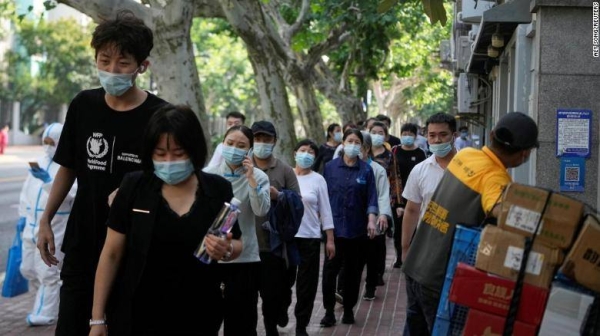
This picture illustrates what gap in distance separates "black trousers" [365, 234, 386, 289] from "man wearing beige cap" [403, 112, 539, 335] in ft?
17.0

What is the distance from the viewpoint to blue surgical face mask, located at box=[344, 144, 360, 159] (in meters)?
10.5

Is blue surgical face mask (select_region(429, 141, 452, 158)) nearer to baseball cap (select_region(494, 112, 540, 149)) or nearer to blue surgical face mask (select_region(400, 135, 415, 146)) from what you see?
baseball cap (select_region(494, 112, 540, 149))

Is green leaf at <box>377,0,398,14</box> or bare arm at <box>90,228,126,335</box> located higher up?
green leaf at <box>377,0,398,14</box>

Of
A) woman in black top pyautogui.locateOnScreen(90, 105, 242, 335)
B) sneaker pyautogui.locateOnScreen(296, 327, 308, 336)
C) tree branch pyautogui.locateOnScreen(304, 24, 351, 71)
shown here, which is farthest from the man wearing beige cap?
tree branch pyautogui.locateOnScreen(304, 24, 351, 71)

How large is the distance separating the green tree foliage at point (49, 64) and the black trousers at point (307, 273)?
190 ft

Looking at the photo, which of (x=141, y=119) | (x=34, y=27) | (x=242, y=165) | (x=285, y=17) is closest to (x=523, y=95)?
(x=242, y=165)

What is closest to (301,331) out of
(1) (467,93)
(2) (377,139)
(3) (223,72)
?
(2) (377,139)

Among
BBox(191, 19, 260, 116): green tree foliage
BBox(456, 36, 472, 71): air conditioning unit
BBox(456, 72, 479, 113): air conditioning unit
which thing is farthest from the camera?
BBox(191, 19, 260, 116): green tree foliage

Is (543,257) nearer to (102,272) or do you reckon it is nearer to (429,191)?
(102,272)

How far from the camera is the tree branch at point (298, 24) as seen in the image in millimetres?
25483

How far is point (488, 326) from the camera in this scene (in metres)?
4.54

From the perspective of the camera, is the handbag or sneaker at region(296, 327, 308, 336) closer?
sneaker at region(296, 327, 308, 336)

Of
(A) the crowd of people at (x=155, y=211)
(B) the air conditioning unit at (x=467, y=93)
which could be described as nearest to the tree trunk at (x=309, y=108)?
(B) the air conditioning unit at (x=467, y=93)

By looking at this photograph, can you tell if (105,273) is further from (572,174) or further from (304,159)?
(572,174)
